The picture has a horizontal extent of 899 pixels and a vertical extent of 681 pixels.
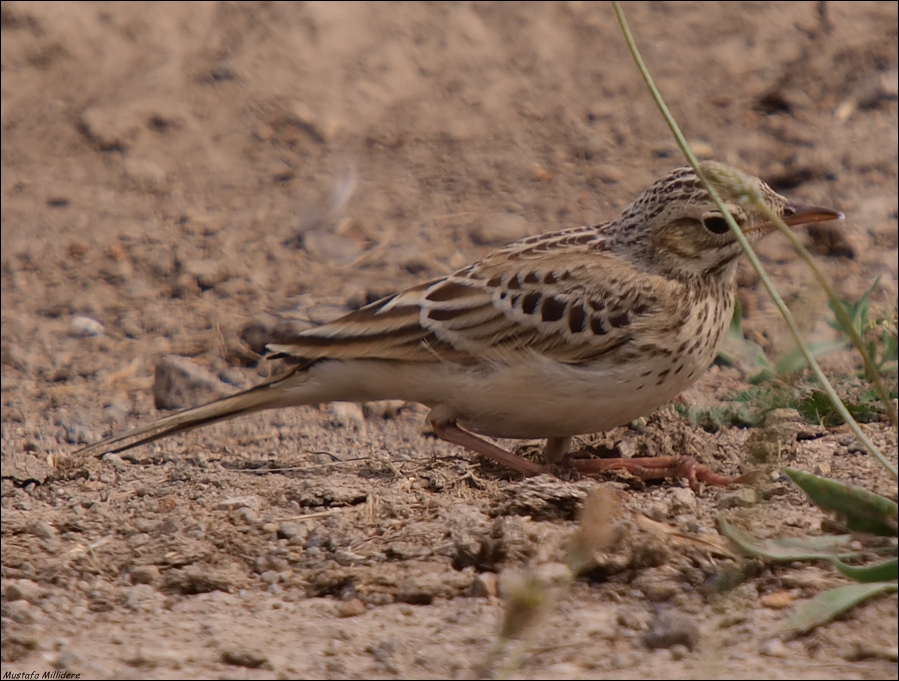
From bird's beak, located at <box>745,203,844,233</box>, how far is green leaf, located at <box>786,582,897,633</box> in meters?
1.98

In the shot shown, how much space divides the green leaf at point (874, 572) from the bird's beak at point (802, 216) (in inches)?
75.6

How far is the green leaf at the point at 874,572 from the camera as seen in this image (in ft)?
11.6

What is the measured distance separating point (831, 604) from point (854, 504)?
470mm

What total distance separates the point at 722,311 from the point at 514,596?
9.48 feet

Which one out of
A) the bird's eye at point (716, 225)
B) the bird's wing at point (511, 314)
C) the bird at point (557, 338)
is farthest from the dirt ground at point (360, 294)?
the bird's eye at point (716, 225)

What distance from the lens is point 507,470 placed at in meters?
5.46

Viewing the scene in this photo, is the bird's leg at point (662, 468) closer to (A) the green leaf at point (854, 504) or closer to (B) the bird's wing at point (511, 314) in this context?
(B) the bird's wing at point (511, 314)

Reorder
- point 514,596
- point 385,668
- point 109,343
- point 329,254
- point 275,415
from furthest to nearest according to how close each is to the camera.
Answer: point 329,254 → point 109,343 → point 275,415 → point 385,668 → point 514,596

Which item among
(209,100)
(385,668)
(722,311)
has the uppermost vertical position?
(209,100)

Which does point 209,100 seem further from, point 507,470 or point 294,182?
point 507,470

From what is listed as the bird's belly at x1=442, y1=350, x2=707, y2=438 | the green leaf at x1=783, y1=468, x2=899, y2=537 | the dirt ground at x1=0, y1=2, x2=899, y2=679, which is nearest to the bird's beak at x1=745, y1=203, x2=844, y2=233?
the bird's belly at x1=442, y1=350, x2=707, y2=438

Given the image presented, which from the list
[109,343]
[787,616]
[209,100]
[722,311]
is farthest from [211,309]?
[787,616]

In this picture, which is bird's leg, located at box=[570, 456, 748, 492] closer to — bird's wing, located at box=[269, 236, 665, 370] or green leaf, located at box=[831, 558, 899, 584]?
bird's wing, located at box=[269, 236, 665, 370]

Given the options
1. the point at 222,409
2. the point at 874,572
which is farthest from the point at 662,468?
the point at 222,409
